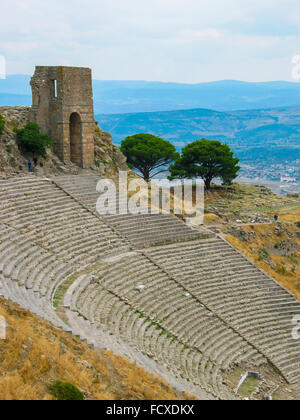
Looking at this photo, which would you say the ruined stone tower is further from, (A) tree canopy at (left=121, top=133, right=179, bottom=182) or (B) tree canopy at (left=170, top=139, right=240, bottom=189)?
(B) tree canopy at (left=170, top=139, right=240, bottom=189)

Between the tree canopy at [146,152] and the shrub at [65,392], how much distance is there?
109 feet

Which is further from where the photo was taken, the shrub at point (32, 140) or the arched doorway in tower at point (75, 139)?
the arched doorway in tower at point (75, 139)

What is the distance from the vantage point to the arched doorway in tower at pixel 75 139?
3123 cm

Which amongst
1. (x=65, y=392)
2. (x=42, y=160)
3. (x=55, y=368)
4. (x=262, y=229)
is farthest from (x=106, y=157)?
(x=65, y=392)

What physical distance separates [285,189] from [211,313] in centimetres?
10766

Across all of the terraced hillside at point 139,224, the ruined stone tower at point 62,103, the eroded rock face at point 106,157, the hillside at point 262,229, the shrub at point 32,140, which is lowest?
the hillside at point 262,229

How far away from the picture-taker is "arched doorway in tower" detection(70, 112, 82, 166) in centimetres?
3123

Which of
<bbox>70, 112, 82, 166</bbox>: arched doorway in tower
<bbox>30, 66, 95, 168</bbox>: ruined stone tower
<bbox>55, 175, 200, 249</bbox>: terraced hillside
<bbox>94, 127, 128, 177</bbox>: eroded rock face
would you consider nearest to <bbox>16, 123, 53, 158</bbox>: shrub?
<bbox>30, 66, 95, 168</bbox>: ruined stone tower

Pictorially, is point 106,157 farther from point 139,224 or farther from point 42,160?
point 139,224

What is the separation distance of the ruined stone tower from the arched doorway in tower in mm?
88

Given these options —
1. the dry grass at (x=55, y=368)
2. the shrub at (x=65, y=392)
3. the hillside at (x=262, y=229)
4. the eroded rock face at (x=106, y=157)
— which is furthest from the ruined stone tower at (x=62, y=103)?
the shrub at (x=65, y=392)

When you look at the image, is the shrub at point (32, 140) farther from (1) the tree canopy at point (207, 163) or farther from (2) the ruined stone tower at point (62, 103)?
(1) the tree canopy at point (207, 163)

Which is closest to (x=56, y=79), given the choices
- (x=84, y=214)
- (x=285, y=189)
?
(x=84, y=214)

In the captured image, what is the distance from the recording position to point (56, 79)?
30000mm
